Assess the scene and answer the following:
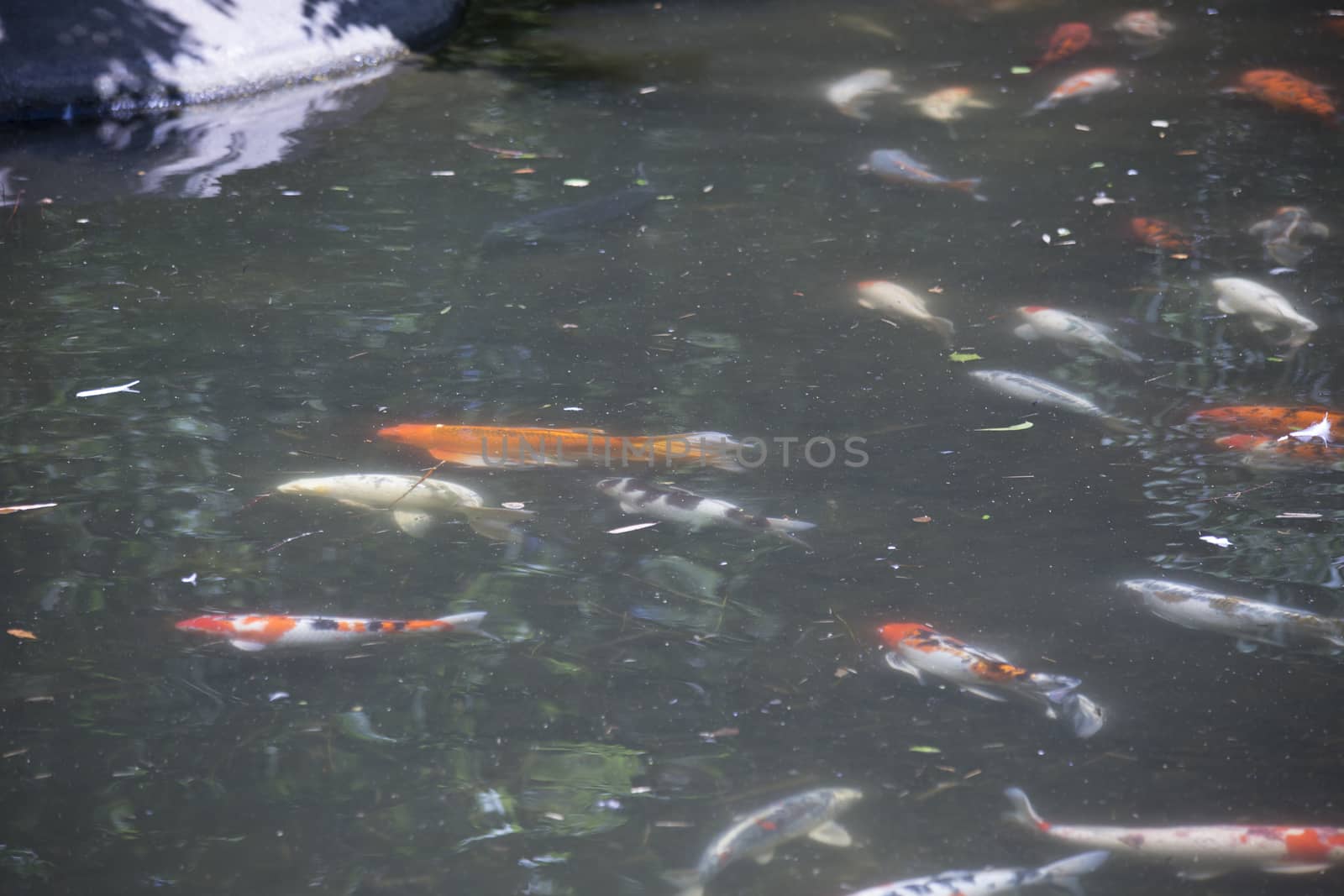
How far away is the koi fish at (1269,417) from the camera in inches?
185

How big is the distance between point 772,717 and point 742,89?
20.8 ft

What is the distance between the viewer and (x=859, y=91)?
8.57 metres

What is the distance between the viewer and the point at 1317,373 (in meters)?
5.12

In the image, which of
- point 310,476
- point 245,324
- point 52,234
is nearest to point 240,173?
point 52,234

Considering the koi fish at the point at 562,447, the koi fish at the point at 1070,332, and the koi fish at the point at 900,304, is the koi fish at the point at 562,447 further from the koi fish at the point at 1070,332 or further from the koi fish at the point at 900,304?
the koi fish at the point at 1070,332

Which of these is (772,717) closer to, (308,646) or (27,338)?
(308,646)

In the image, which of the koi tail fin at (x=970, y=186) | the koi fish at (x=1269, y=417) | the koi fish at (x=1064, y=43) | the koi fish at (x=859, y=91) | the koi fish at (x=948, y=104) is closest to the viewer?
the koi fish at (x=1269, y=417)

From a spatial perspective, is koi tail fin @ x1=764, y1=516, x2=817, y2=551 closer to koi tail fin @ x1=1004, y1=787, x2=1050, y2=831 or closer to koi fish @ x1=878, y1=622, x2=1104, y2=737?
koi fish @ x1=878, y1=622, x2=1104, y2=737

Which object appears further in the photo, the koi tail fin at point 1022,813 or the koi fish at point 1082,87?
the koi fish at point 1082,87

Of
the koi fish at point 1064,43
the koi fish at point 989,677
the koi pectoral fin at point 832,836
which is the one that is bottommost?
the koi pectoral fin at point 832,836

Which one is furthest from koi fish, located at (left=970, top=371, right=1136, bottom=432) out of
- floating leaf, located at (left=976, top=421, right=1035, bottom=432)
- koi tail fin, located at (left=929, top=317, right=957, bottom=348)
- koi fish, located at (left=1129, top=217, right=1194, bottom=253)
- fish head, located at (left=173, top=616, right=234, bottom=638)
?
fish head, located at (left=173, top=616, right=234, bottom=638)

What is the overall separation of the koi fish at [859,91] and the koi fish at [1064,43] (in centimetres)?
132

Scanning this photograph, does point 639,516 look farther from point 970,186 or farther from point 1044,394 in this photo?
point 970,186

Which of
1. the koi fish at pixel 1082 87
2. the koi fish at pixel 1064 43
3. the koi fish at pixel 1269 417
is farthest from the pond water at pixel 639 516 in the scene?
the koi fish at pixel 1064 43
